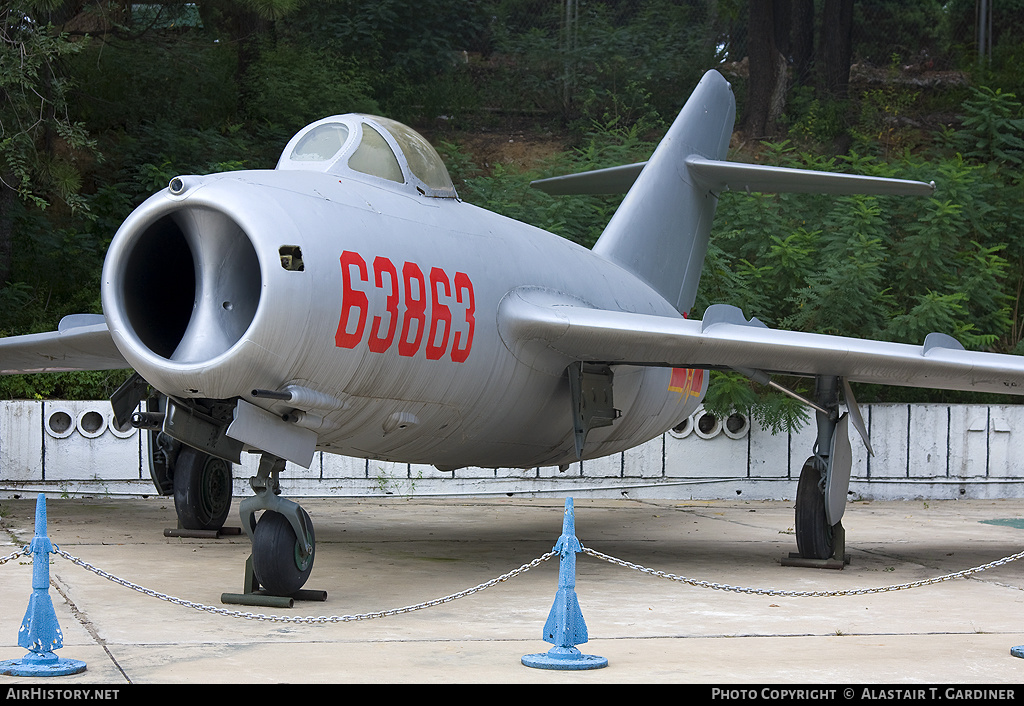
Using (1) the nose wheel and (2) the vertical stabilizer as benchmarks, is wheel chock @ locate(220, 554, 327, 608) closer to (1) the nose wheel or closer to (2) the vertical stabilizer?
(1) the nose wheel

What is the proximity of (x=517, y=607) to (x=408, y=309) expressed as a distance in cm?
208

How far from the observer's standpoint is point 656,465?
1716 centimetres

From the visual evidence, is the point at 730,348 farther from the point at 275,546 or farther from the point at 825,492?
the point at 275,546

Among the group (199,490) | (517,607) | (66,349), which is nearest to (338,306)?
(517,607)

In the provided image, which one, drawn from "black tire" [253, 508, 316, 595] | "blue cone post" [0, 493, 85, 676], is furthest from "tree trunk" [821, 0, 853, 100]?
"blue cone post" [0, 493, 85, 676]

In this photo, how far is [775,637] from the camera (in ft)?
20.7

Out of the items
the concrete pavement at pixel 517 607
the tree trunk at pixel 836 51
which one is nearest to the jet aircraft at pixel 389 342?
the concrete pavement at pixel 517 607

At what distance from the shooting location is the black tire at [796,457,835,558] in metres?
9.82

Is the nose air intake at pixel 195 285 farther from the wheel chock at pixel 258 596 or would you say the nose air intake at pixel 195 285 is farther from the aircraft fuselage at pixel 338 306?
the wheel chock at pixel 258 596

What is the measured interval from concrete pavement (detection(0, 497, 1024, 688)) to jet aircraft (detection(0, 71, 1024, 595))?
2.81 feet

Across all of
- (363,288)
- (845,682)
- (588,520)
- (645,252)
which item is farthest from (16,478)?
(845,682)

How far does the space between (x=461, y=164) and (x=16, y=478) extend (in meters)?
11.6
